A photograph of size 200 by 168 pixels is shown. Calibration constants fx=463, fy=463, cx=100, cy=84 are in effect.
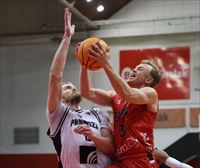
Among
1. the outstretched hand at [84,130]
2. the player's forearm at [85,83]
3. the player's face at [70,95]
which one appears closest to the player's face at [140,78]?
the player's forearm at [85,83]

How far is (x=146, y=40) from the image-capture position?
13.2m

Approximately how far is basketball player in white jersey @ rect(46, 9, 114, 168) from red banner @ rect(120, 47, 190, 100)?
28.4 ft

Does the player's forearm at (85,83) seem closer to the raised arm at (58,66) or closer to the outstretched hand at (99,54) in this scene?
the raised arm at (58,66)

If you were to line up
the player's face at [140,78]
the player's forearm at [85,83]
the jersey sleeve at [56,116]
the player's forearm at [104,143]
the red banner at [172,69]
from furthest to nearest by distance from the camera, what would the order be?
1. the red banner at [172,69]
2. the player's forearm at [85,83]
3. the player's face at [140,78]
4. the jersey sleeve at [56,116]
5. the player's forearm at [104,143]

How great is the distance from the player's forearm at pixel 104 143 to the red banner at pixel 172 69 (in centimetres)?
876

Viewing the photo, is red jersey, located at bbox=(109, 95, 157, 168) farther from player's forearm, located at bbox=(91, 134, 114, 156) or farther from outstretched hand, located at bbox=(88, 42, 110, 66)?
outstretched hand, located at bbox=(88, 42, 110, 66)

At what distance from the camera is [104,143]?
3949mm

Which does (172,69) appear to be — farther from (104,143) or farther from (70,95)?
(104,143)

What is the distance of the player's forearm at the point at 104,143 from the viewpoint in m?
3.92

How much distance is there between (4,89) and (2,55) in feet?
3.61

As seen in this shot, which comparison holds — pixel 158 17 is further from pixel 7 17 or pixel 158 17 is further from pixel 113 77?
pixel 113 77

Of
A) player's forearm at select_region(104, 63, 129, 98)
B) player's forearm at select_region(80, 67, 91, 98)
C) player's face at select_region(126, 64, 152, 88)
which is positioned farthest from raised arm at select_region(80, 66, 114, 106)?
player's forearm at select_region(104, 63, 129, 98)

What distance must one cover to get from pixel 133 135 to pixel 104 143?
26 centimetres

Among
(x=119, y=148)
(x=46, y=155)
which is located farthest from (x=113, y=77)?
(x=46, y=155)
